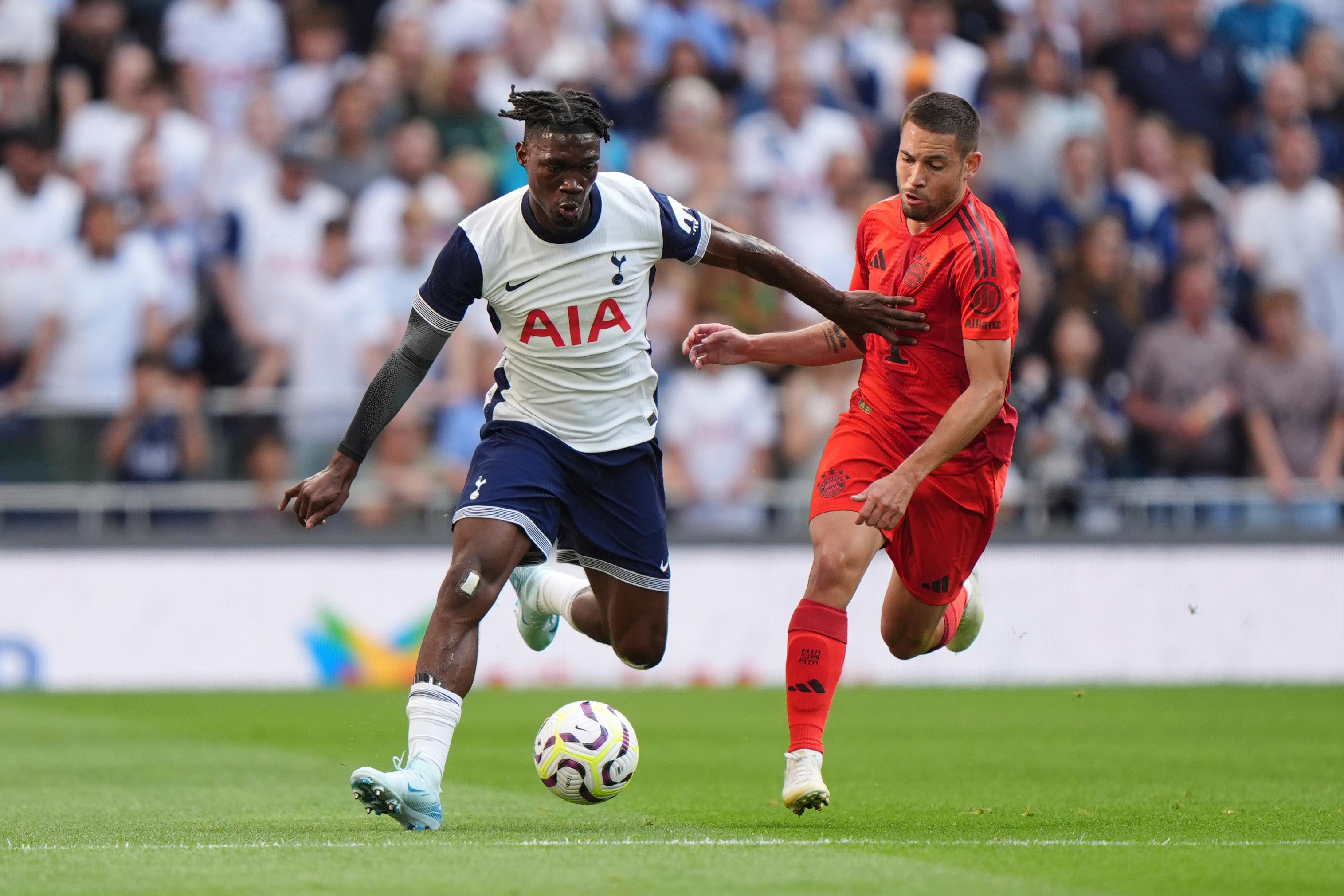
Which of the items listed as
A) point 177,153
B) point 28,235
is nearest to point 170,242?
point 177,153

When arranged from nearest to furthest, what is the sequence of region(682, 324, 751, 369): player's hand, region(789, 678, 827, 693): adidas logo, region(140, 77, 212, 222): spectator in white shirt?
region(789, 678, 827, 693): adidas logo → region(682, 324, 751, 369): player's hand → region(140, 77, 212, 222): spectator in white shirt

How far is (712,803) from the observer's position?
7.80 m

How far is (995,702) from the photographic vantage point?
13445mm

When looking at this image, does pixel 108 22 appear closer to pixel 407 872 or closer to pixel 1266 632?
pixel 1266 632

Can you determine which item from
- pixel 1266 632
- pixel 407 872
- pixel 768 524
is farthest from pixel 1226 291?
pixel 407 872

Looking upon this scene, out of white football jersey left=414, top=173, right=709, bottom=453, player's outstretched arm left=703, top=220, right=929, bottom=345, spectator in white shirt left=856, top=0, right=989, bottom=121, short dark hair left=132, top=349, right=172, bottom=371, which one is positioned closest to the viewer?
white football jersey left=414, top=173, right=709, bottom=453

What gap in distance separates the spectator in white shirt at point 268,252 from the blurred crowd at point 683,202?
0.09 feet

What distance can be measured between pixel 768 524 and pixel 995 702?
2.60 meters

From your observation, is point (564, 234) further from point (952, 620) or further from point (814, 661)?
point (952, 620)

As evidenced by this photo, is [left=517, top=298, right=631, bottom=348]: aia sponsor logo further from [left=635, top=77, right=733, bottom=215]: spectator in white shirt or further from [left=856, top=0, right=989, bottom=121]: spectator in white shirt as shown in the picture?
[left=856, top=0, right=989, bottom=121]: spectator in white shirt

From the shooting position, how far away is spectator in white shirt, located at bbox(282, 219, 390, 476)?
14.7 m

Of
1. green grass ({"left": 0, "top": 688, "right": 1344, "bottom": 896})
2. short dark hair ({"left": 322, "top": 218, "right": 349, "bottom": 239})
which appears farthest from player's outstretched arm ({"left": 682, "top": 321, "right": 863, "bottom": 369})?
short dark hair ({"left": 322, "top": 218, "right": 349, "bottom": 239})

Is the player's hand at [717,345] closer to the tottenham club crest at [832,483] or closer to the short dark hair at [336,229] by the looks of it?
the tottenham club crest at [832,483]

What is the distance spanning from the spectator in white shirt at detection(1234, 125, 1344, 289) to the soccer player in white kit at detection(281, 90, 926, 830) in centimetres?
1001
